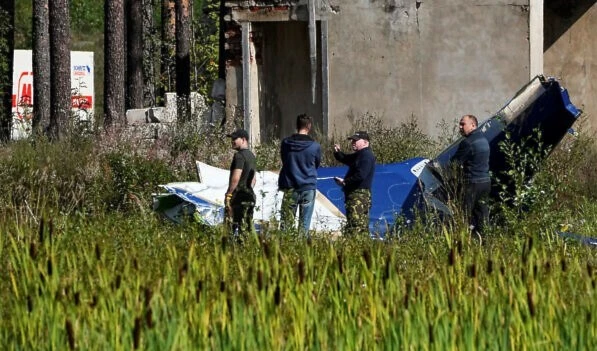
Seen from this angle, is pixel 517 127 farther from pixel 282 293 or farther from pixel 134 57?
pixel 134 57

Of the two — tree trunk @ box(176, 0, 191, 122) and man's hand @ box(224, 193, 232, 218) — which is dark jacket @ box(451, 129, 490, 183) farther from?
tree trunk @ box(176, 0, 191, 122)

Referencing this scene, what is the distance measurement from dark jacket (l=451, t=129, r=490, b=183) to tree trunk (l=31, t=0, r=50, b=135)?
15845 millimetres

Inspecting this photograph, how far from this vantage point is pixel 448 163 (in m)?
13.9

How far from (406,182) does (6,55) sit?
16.6 m

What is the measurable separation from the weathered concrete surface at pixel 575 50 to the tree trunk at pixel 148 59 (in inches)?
535

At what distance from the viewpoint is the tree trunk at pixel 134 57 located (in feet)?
98.4

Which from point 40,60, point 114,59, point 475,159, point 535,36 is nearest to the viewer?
point 475,159

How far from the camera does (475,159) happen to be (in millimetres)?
13211

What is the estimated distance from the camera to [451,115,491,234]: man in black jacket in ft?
43.0

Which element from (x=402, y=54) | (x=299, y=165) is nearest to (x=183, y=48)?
(x=402, y=54)

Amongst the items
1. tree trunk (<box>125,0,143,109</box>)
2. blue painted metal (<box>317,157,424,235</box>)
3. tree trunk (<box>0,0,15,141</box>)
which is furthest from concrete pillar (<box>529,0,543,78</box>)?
tree trunk (<box>125,0,143,109</box>)

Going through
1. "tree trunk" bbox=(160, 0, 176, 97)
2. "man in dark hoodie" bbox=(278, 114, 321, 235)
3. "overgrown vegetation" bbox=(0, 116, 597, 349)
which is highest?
"tree trunk" bbox=(160, 0, 176, 97)

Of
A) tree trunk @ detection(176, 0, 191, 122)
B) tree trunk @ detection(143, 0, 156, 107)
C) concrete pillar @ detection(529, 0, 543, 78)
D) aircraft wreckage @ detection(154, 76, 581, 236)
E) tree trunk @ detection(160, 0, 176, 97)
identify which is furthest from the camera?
tree trunk @ detection(160, 0, 176, 97)

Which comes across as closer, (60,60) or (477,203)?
(477,203)
